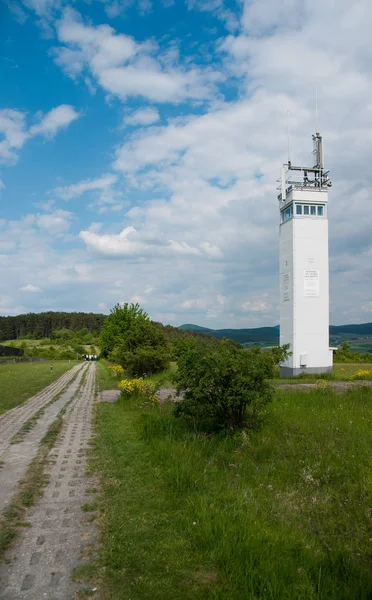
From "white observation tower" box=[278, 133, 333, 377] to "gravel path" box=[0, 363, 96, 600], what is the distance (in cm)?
2426

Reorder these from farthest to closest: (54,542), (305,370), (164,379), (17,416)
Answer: (305,370)
(17,416)
(164,379)
(54,542)

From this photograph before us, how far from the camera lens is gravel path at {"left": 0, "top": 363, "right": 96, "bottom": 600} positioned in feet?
10.7

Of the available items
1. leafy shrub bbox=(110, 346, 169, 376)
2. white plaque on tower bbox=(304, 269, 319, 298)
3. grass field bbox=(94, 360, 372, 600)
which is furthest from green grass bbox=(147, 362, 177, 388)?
white plaque on tower bbox=(304, 269, 319, 298)

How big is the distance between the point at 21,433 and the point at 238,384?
527 cm

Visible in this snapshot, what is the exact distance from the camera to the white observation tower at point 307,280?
29016 mm

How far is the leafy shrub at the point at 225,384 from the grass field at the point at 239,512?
492 mm

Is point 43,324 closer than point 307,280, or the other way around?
point 307,280

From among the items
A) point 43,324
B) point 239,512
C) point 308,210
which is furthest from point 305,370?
point 43,324

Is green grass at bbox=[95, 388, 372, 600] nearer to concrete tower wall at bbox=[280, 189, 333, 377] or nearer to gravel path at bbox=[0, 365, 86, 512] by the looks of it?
gravel path at bbox=[0, 365, 86, 512]

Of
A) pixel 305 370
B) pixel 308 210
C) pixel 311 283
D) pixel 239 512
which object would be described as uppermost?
pixel 308 210

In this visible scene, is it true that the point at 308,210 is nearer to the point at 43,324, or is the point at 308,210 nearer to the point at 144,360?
the point at 144,360

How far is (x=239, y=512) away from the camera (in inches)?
173

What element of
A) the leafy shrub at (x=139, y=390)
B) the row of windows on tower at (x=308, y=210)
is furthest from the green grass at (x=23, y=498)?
the row of windows on tower at (x=308, y=210)

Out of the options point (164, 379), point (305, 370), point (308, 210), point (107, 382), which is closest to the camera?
point (164, 379)
